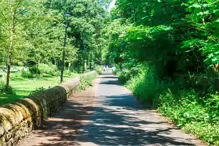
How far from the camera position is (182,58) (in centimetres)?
1460

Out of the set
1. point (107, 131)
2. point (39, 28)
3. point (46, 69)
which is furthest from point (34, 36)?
point (107, 131)

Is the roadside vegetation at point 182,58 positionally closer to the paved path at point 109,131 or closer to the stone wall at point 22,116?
the paved path at point 109,131

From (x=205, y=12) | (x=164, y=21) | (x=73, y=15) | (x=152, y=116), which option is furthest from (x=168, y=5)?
(x=73, y=15)

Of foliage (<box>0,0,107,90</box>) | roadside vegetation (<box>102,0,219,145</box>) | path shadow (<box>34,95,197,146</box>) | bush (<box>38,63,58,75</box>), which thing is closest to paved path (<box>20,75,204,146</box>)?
path shadow (<box>34,95,197,146</box>)

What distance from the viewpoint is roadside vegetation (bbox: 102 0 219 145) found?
798 centimetres

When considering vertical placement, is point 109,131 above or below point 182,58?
below

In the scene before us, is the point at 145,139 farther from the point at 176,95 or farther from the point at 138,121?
the point at 176,95

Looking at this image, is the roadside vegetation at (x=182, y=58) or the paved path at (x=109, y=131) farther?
the roadside vegetation at (x=182, y=58)

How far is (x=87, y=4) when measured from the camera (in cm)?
5591

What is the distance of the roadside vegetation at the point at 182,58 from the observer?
26.2 feet

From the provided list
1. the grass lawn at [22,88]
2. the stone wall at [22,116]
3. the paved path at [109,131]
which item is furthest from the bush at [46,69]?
the stone wall at [22,116]

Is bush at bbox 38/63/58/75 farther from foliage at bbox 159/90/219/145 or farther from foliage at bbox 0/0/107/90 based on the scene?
foliage at bbox 159/90/219/145

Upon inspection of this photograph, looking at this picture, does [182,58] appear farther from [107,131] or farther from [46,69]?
[46,69]

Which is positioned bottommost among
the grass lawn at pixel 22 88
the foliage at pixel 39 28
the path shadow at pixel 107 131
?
the path shadow at pixel 107 131
